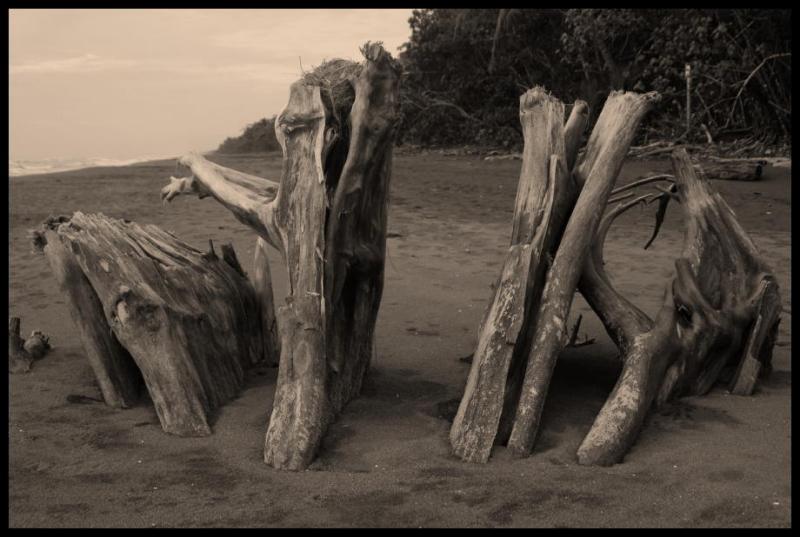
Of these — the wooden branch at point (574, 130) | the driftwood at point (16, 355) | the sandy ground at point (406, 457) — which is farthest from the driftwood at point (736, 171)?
the driftwood at point (16, 355)

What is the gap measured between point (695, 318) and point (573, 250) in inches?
31.7

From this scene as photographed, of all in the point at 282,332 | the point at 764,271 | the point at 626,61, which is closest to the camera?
the point at 282,332

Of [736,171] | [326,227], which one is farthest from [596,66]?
[326,227]

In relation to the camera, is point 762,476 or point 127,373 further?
point 127,373

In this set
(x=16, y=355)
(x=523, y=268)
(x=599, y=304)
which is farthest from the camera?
(x=16, y=355)

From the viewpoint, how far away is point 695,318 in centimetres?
543

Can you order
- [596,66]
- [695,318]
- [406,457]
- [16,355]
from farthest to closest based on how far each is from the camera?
1. [596,66]
2. [16,355]
3. [695,318]
4. [406,457]

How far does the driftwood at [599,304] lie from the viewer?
4770 mm

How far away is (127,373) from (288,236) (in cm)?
123

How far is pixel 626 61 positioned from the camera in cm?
1916

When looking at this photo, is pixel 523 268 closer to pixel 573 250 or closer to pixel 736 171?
pixel 573 250

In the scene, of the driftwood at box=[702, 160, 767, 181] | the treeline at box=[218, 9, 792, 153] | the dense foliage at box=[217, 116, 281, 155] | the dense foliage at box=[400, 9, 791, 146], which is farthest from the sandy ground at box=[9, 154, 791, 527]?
the dense foliage at box=[217, 116, 281, 155]
